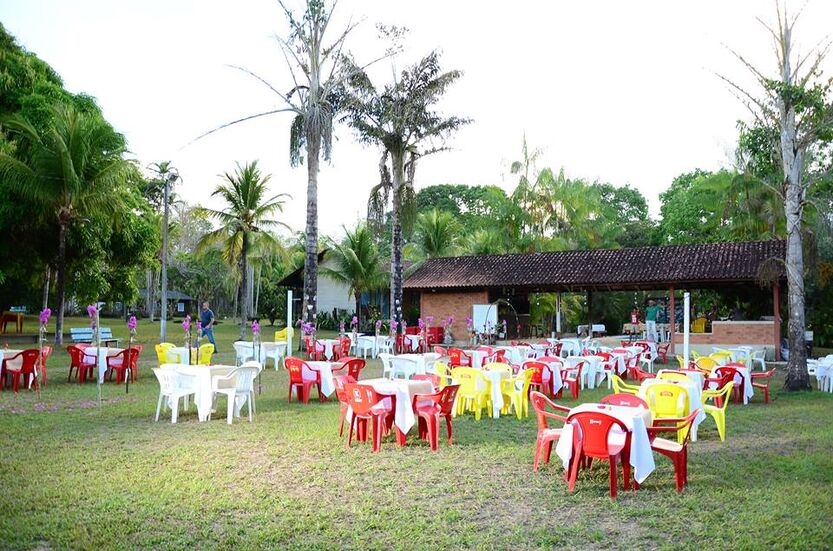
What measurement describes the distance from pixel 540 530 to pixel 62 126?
2031 centimetres

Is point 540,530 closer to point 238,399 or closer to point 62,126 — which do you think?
point 238,399

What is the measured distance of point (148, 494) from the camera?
5805mm

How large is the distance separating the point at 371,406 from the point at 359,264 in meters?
24.2

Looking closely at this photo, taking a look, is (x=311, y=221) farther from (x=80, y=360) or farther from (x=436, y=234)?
(x=436, y=234)

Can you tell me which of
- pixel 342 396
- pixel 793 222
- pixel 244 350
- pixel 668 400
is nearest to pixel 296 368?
pixel 342 396

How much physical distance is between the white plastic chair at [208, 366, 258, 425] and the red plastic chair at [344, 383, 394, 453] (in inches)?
84.2

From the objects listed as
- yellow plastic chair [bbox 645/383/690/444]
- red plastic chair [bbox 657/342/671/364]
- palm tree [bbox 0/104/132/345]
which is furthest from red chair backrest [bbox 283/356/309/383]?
palm tree [bbox 0/104/132/345]

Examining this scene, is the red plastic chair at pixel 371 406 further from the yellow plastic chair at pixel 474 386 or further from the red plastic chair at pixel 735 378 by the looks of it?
the red plastic chair at pixel 735 378

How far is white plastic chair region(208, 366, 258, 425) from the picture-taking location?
9.40 metres

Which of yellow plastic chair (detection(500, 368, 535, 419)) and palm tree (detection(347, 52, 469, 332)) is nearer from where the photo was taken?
yellow plastic chair (detection(500, 368, 535, 419))

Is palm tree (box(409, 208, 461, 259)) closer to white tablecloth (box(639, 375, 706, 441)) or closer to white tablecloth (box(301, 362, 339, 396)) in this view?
white tablecloth (box(301, 362, 339, 396))

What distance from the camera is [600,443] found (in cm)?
591

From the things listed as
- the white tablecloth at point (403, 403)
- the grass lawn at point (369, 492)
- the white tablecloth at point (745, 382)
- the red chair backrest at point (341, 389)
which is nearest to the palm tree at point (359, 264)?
the white tablecloth at point (745, 382)

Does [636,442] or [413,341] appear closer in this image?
[636,442]
